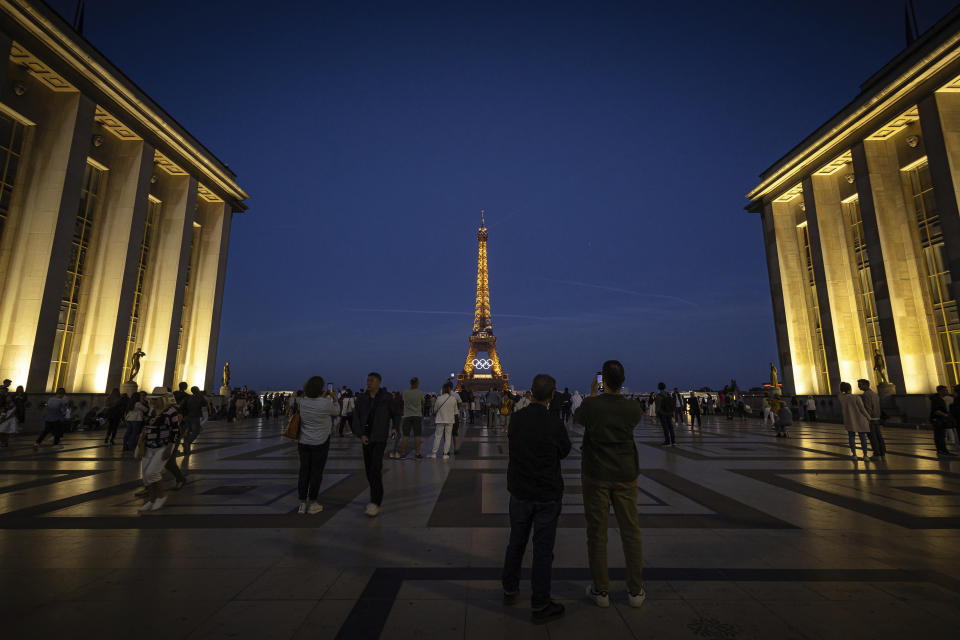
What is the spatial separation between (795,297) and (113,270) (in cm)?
4570

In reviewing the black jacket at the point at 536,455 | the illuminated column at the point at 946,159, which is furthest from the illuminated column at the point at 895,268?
the black jacket at the point at 536,455

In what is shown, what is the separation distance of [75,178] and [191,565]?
26099mm

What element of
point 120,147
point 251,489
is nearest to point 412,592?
point 251,489

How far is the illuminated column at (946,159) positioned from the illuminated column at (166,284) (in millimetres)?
43467

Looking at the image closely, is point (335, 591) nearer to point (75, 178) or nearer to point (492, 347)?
point (75, 178)

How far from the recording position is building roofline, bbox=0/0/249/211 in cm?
1989

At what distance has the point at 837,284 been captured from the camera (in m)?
31.1

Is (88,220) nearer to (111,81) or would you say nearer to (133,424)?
(111,81)

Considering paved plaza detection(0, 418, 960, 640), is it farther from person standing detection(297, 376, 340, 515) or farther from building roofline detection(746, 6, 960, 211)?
building roofline detection(746, 6, 960, 211)

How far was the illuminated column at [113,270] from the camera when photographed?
79.5 ft

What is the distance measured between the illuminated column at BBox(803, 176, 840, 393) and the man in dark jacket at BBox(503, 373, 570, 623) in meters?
34.8

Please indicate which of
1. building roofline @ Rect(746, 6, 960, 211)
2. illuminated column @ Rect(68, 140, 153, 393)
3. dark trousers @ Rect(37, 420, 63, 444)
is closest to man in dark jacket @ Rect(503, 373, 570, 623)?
dark trousers @ Rect(37, 420, 63, 444)

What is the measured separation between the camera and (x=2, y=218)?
20906 mm

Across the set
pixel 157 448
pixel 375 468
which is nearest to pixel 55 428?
pixel 157 448
